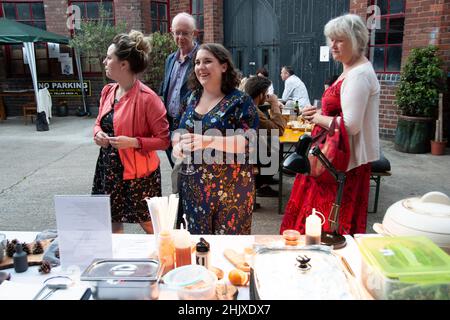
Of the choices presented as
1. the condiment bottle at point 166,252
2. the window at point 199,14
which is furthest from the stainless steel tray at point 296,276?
the window at point 199,14

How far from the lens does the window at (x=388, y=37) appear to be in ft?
23.7

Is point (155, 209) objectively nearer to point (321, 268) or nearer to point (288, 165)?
point (288, 165)

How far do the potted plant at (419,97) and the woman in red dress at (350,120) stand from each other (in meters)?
4.57

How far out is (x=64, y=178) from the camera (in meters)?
5.46

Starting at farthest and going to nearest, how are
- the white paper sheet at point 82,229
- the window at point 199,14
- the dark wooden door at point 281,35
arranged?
the window at point 199,14, the dark wooden door at point 281,35, the white paper sheet at point 82,229

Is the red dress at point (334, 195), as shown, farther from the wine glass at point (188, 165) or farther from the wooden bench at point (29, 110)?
the wooden bench at point (29, 110)

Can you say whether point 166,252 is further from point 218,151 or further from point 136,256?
point 218,151

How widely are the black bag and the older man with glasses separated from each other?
681 cm

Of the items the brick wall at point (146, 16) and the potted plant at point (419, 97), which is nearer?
the potted plant at point (419, 97)

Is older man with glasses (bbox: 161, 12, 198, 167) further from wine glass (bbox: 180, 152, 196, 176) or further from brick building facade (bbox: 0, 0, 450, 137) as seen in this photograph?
brick building facade (bbox: 0, 0, 450, 137)

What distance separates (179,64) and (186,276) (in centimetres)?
202

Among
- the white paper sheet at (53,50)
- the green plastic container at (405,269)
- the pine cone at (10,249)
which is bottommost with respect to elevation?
the pine cone at (10,249)

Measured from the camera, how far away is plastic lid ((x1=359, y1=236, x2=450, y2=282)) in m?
1.09

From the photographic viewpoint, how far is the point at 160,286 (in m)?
1.35
